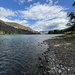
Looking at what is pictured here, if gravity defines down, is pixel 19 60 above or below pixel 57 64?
below

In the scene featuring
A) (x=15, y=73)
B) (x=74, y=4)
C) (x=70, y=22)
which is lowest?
(x=15, y=73)

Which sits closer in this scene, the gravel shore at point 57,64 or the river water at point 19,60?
the gravel shore at point 57,64

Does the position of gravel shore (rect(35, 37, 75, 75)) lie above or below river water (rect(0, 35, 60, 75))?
above

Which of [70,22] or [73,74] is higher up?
[70,22]

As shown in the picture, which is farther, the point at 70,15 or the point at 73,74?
the point at 70,15

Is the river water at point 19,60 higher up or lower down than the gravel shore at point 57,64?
lower down

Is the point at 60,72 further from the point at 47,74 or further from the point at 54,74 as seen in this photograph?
the point at 47,74

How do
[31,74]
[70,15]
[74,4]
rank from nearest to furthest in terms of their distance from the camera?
[31,74], [74,4], [70,15]

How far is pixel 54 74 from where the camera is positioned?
413 inches

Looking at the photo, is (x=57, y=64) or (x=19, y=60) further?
(x=19, y=60)

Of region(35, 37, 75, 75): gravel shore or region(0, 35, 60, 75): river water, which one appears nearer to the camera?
region(35, 37, 75, 75): gravel shore

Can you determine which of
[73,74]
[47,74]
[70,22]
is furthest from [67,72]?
[70,22]

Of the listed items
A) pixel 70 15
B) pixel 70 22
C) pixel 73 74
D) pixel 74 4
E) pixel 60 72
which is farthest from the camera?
pixel 70 22

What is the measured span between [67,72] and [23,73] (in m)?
4.94
